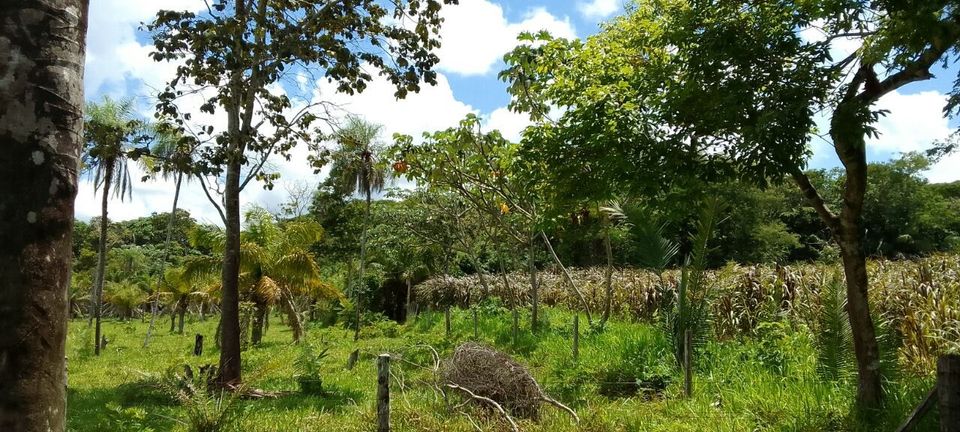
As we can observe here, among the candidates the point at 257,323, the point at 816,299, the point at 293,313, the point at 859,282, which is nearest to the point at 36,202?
the point at 859,282

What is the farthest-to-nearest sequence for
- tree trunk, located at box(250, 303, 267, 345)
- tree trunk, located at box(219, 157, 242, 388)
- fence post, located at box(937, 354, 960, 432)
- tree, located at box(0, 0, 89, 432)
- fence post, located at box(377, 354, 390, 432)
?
tree trunk, located at box(250, 303, 267, 345)
tree trunk, located at box(219, 157, 242, 388)
fence post, located at box(377, 354, 390, 432)
fence post, located at box(937, 354, 960, 432)
tree, located at box(0, 0, 89, 432)

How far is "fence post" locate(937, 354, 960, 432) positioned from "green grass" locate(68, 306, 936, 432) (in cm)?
144

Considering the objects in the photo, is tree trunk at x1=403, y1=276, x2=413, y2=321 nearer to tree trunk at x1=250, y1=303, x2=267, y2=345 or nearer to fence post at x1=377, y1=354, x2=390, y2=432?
tree trunk at x1=250, y1=303, x2=267, y2=345

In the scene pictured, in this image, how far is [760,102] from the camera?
4.91 meters

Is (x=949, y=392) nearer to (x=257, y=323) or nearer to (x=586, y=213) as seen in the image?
(x=586, y=213)

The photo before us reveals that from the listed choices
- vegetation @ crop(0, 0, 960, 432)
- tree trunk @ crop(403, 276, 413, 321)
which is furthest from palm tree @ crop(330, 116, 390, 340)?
tree trunk @ crop(403, 276, 413, 321)

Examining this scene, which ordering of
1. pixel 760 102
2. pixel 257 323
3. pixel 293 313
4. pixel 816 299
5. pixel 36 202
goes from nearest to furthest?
pixel 36 202 → pixel 760 102 → pixel 816 299 → pixel 293 313 → pixel 257 323

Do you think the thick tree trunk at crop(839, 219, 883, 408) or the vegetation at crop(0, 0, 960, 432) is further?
the thick tree trunk at crop(839, 219, 883, 408)

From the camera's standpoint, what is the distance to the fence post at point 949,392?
387 centimetres

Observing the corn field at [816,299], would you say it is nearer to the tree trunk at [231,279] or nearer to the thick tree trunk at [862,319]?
the thick tree trunk at [862,319]

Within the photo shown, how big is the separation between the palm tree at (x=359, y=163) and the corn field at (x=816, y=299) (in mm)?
6080

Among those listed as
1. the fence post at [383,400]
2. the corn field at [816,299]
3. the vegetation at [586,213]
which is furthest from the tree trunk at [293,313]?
the fence post at [383,400]

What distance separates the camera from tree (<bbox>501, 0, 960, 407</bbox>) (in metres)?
4.28

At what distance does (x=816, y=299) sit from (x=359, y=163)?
8.42 m
